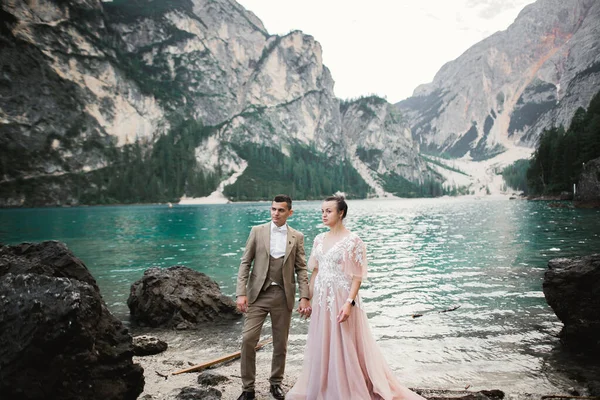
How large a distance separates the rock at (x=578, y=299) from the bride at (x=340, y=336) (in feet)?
18.9

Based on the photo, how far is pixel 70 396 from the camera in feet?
14.5

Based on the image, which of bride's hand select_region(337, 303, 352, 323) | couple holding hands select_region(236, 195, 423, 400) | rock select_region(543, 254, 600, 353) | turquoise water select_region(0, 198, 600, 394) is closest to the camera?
bride's hand select_region(337, 303, 352, 323)

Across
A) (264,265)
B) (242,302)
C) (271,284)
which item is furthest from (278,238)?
(242,302)

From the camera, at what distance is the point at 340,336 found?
5.34m

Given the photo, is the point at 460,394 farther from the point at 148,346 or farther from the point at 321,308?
the point at 148,346

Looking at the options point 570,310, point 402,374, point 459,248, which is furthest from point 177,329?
point 459,248

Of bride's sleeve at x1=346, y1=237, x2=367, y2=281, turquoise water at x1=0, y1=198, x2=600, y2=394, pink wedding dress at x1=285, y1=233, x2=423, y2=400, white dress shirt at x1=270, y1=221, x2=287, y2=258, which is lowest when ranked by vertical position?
turquoise water at x1=0, y1=198, x2=600, y2=394

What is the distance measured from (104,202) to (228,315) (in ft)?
571

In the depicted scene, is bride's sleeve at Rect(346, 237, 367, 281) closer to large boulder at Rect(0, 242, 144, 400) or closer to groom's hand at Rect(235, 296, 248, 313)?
groom's hand at Rect(235, 296, 248, 313)

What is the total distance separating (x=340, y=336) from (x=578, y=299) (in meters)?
6.78

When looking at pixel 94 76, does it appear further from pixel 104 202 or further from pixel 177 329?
pixel 177 329

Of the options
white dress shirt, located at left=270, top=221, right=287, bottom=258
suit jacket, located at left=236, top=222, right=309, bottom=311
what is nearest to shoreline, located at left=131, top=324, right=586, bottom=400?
suit jacket, located at left=236, top=222, right=309, bottom=311

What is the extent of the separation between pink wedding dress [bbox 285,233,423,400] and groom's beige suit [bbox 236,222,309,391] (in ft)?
1.75

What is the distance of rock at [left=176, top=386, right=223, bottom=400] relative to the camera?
5895 millimetres
